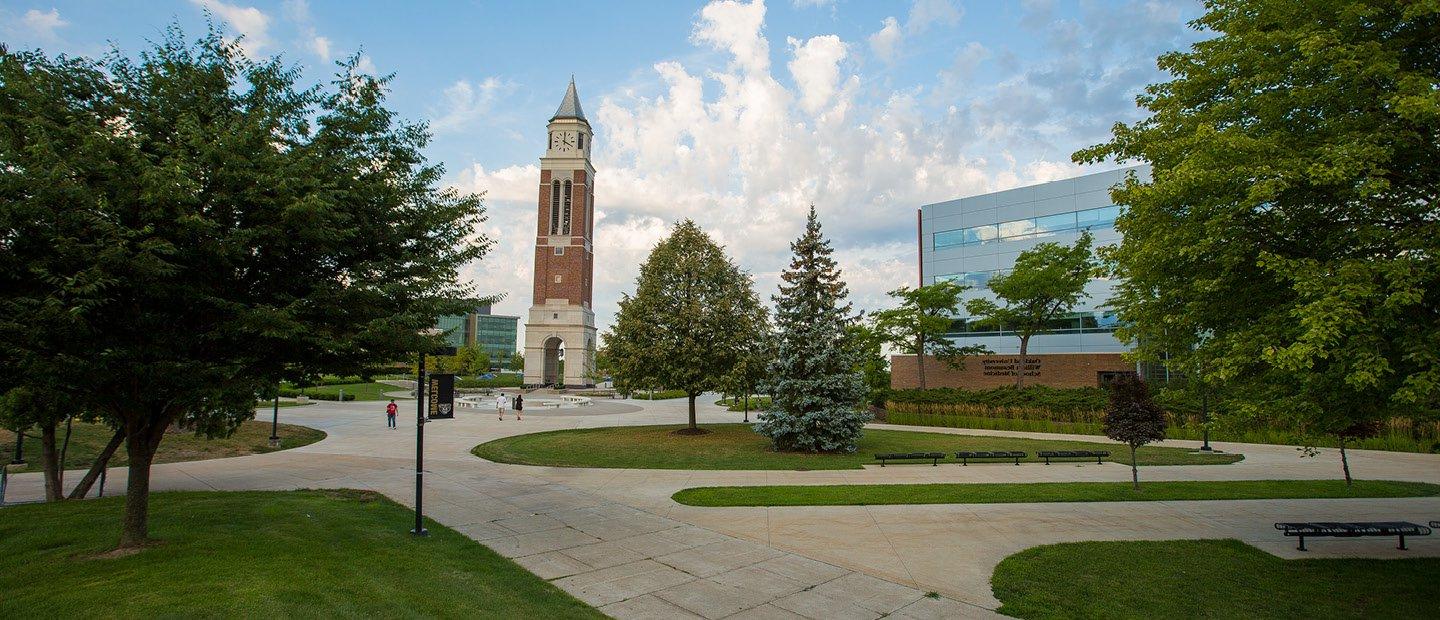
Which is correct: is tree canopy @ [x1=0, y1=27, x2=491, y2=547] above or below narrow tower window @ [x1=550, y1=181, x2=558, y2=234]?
below

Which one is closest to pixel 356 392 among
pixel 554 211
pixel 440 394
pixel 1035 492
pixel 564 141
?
pixel 554 211

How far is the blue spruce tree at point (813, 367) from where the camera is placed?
2055cm

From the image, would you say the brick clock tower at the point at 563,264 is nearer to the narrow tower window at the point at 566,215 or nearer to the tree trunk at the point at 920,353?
the narrow tower window at the point at 566,215

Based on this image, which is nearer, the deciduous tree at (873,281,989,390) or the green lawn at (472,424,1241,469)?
the green lawn at (472,424,1241,469)

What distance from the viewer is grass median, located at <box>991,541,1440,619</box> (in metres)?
6.93

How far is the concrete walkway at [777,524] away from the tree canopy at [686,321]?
724cm

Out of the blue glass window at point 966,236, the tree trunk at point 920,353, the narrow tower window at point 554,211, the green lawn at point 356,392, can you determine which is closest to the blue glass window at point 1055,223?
the blue glass window at point 966,236

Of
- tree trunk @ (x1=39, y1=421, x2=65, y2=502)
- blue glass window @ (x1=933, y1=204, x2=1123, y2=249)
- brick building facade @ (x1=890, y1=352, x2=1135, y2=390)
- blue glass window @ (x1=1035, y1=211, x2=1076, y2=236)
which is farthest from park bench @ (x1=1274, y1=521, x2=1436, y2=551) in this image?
blue glass window @ (x1=1035, y1=211, x2=1076, y2=236)

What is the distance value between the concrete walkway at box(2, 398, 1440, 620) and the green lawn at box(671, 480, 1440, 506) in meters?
0.47

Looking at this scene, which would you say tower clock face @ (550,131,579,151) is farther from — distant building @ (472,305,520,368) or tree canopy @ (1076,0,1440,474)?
distant building @ (472,305,520,368)

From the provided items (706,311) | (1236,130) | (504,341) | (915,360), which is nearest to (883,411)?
(915,360)

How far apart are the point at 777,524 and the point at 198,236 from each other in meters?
8.68

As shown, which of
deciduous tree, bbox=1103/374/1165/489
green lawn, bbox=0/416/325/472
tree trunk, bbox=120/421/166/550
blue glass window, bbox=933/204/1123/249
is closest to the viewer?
tree trunk, bbox=120/421/166/550

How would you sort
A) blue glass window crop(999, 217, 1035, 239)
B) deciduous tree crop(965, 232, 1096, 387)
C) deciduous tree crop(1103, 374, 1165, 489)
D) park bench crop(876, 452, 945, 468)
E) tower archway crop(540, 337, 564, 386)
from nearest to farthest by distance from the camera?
deciduous tree crop(1103, 374, 1165, 489), park bench crop(876, 452, 945, 468), deciduous tree crop(965, 232, 1096, 387), blue glass window crop(999, 217, 1035, 239), tower archway crop(540, 337, 564, 386)
